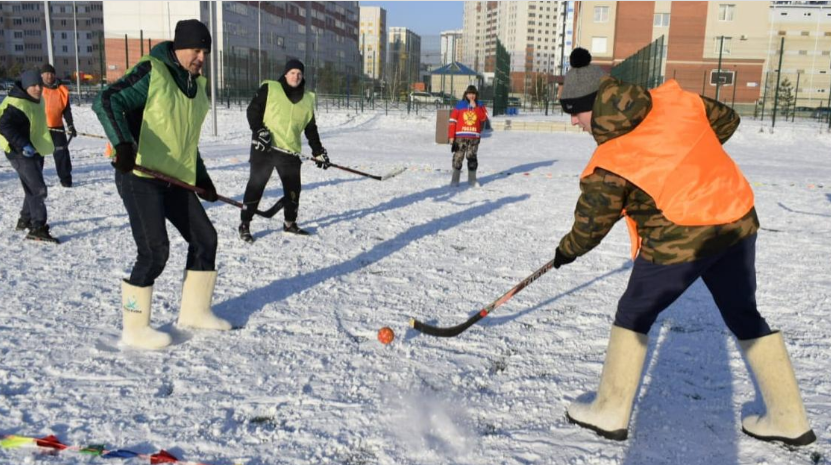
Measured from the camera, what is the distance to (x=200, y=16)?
158 ft

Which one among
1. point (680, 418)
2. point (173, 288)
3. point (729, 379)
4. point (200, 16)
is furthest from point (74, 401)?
point (200, 16)

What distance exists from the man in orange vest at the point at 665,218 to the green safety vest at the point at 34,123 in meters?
5.78

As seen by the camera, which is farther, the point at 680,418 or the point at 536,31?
the point at 536,31

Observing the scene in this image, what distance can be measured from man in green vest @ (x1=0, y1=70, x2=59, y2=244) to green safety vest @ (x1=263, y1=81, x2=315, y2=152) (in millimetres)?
2269

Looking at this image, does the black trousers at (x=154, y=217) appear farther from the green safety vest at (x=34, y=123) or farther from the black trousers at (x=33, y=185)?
the green safety vest at (x=34, y=123)

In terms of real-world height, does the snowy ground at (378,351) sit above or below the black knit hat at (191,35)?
below

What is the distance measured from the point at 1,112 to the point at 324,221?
3.39 meters

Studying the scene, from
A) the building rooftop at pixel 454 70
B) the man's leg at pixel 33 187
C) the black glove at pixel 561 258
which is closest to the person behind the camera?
A: the black glove at pixel 561 258

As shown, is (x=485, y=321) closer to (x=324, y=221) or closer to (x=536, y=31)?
(x=324, y=221)

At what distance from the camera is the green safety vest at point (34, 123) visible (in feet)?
21.1

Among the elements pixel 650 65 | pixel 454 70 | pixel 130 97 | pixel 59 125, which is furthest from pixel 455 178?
pixel 454 70

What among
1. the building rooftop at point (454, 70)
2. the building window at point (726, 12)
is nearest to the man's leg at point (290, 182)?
the building rooftop at point (454, 70)

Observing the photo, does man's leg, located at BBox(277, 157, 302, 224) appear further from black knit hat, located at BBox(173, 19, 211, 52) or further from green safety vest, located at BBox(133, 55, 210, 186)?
black knit hat, located at BBox(173, 19, 211, 52)

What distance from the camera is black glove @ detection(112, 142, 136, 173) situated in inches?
137
